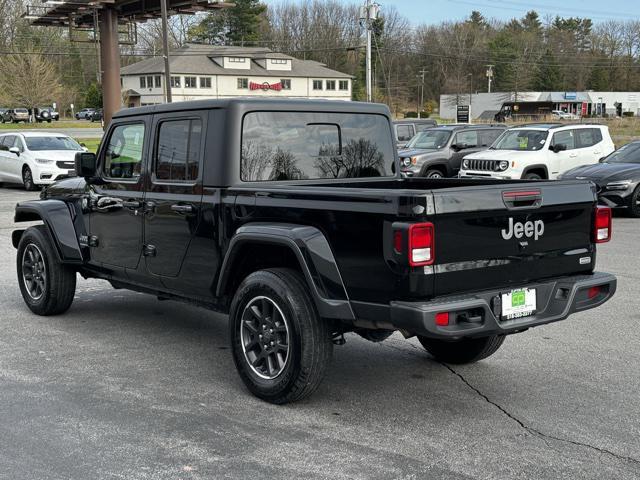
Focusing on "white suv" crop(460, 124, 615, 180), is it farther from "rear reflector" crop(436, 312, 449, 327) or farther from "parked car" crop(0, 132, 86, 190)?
"rear reflector" crop(436, 312, 449, 327)

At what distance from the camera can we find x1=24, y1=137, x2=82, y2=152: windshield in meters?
21.8

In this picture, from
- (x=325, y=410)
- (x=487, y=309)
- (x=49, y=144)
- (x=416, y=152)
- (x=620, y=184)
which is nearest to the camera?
(x=487, y=309)

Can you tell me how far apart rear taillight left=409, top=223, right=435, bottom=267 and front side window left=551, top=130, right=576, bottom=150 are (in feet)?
49.7

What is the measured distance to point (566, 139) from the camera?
730 inches

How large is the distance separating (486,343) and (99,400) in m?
2.71

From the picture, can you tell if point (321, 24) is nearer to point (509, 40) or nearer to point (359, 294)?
point (509, 40)

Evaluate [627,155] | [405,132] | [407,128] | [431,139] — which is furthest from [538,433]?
[407,128]

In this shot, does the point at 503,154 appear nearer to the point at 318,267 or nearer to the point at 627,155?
the point at 627,155

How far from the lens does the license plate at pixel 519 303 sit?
175 inches

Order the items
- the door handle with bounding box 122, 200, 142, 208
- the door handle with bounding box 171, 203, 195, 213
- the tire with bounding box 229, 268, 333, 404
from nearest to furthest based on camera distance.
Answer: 1. the tire with bounding box 229, 268, 333, 404
2. the door handle with bounding box 171, 203, 195, 213
3. the door handle with bounding box 122, 200, 142, 208

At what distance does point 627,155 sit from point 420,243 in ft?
45.3

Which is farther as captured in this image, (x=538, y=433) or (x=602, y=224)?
(x=602, y=224)

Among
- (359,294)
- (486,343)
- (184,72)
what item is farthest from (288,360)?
(184,72)

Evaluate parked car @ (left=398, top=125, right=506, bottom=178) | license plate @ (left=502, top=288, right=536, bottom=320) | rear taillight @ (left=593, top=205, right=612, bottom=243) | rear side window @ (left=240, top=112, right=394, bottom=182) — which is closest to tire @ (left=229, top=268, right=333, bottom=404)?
rear side window @ (left=240, top=112, right=394, bottom=182)
